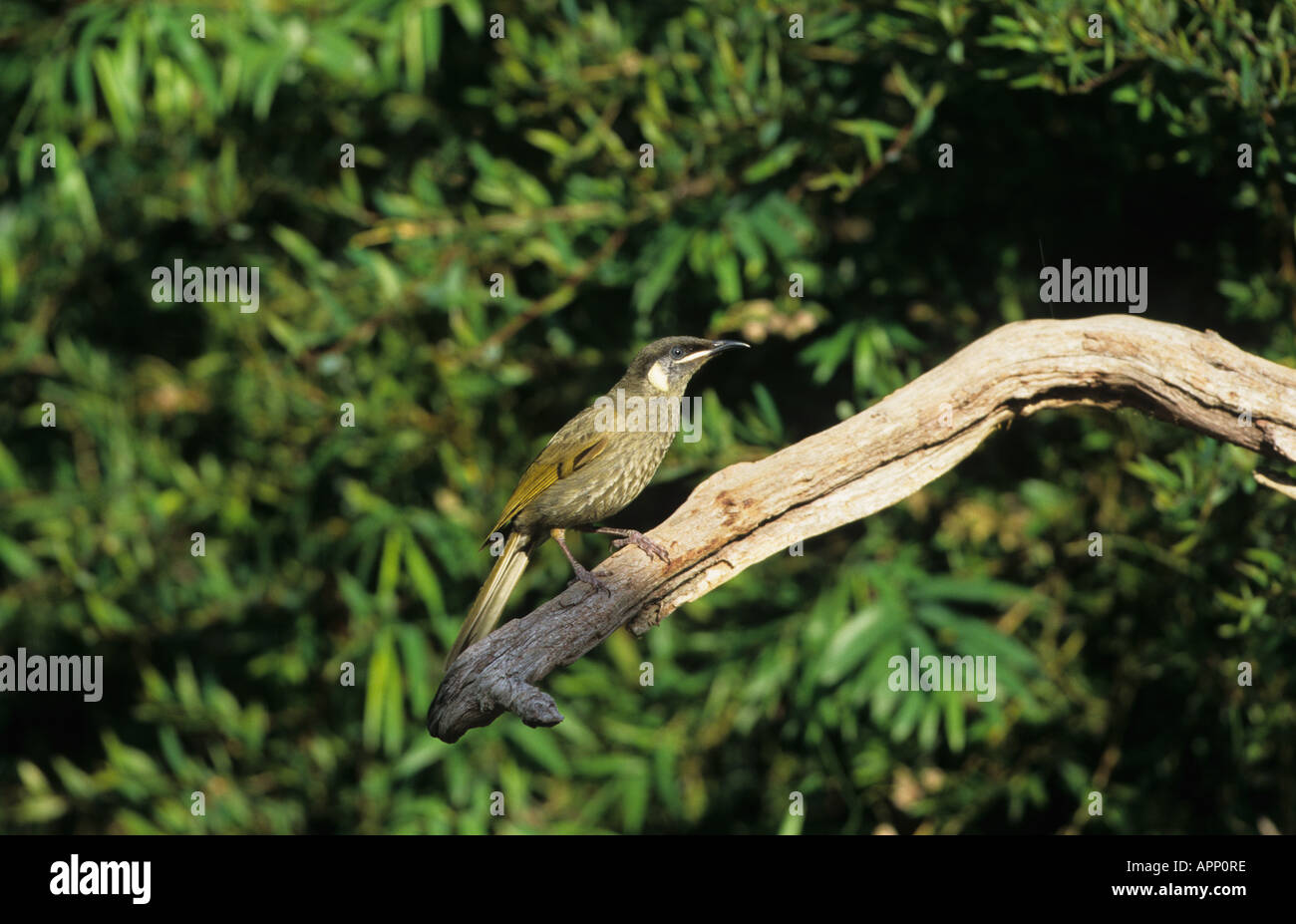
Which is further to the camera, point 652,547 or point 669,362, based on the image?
point 669,362

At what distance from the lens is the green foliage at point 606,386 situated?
467 centimetres

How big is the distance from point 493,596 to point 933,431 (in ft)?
4.13

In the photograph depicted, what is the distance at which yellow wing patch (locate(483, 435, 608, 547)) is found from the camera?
3318 millimetres

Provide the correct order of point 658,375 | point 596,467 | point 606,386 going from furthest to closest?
point 606,386, point 658,375, point 596,467

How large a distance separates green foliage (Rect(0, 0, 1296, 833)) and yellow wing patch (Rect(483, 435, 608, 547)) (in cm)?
118

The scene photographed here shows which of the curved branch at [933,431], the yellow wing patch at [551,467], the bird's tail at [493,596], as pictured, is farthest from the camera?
the yellow wing patch at [551,467]

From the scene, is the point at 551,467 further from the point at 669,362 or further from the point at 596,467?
the point at 669,362

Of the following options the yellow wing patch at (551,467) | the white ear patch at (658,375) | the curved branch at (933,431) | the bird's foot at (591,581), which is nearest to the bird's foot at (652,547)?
the curved branch at (933,431)

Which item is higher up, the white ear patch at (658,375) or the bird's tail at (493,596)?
the white ear patch at (658,375)

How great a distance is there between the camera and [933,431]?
3.29 meters

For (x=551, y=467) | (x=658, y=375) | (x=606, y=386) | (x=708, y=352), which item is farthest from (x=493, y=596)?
(x=606, y=386)

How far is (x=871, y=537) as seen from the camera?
4941mm

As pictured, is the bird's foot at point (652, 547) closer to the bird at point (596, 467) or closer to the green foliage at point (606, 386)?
the bird at point (596, 467)

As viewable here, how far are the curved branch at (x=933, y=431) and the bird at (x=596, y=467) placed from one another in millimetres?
171
